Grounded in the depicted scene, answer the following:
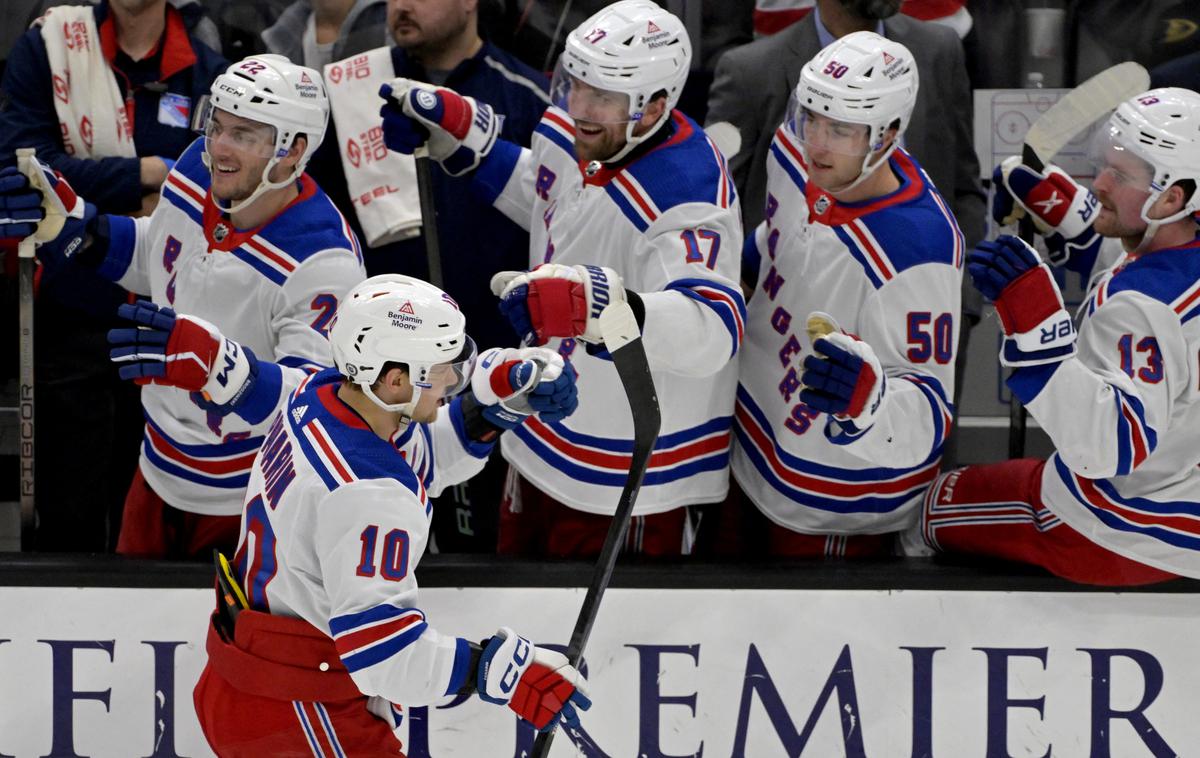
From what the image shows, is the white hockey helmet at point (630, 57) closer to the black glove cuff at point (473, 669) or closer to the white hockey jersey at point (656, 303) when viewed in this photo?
the white hockey jersey at point (656, 303)

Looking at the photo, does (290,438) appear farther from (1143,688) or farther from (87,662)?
(1143,688)

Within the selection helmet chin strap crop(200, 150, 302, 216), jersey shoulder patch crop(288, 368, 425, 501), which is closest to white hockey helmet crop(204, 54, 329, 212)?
helmet chin strap crop(200, 150, 302, 216)

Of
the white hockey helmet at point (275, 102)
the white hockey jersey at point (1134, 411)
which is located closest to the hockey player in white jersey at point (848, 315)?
the white hockey jersey at point (1134, 411)

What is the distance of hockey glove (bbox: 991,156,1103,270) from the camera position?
3.42 metres

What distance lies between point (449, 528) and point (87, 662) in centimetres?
96

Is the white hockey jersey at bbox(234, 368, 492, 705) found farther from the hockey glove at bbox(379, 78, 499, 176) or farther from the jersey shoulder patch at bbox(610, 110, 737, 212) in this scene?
the hockey glove at bbox(379, 78, 499, 176)

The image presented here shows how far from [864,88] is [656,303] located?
58 cm

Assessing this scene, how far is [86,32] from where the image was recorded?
373 cm

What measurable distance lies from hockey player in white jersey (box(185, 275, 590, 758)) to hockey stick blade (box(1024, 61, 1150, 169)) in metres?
1.20

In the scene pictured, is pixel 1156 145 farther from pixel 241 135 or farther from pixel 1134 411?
pixel 241 135

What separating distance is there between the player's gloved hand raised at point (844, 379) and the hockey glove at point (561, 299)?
1.21ft

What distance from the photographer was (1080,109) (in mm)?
3404

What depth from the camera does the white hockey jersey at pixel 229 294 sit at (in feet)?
10.4

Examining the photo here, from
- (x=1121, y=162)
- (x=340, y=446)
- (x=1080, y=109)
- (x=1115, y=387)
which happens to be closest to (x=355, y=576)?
(x=340, y=446)
